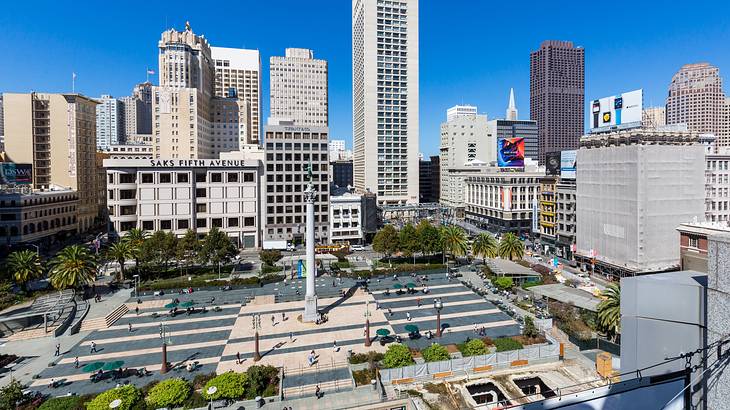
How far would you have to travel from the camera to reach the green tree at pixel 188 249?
77.2 m

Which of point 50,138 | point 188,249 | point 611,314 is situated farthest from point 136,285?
point 50,138

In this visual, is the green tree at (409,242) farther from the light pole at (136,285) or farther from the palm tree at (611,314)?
the light pole at (136,285)

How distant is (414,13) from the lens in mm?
165250

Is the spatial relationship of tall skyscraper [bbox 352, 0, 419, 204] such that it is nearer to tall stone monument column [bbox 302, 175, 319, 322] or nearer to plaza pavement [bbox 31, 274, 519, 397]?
plaza pavement [bbox 31, 274, 519, 397]

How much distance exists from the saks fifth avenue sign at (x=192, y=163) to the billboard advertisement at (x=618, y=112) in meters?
83.4

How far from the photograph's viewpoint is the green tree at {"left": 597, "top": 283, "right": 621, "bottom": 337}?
43938mm

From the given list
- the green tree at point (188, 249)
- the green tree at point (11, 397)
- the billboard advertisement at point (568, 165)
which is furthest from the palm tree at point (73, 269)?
the billboard advertisement at point (568, 165)

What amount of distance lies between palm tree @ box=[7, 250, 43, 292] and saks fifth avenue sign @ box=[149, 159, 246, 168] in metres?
40.2

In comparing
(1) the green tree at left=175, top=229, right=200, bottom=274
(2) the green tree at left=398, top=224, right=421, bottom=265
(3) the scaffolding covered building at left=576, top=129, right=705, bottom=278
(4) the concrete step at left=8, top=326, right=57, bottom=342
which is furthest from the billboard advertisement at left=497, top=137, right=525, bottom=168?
(4) the concrete step at left=8, top=326, right=57, bottom=342

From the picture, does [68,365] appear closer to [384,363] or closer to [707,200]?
[384,363]

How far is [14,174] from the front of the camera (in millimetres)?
97375

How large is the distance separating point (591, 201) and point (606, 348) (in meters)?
44.7

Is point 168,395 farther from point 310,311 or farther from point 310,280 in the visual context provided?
point 310,280

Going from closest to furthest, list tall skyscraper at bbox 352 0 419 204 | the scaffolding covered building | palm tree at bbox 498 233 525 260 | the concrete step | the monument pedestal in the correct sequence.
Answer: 1. the concrete step
2. the monument pedestal
3. the scaffolding covered building
4. palm tree at bbox 498 233 525 260
5. tall skyscraper at bbox 352 0 419 204
